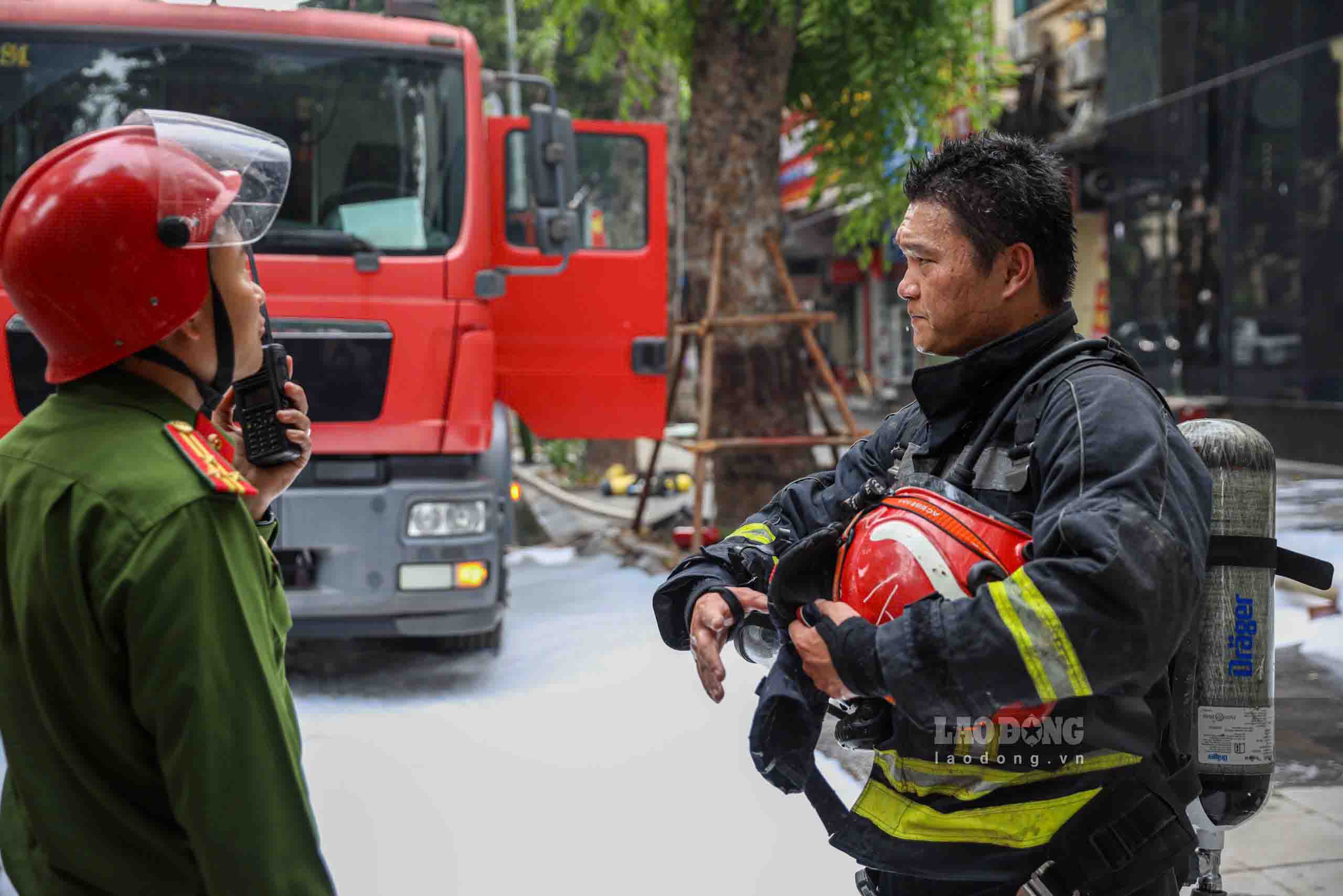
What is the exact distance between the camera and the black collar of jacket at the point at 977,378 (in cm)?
183

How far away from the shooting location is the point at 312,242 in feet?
18.3

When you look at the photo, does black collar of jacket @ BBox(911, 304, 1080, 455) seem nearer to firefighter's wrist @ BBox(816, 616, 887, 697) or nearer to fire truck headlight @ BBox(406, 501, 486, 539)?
firefighter's wrist @ BBox(816, 616, 887, 697)

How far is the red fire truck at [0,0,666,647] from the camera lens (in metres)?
5.48

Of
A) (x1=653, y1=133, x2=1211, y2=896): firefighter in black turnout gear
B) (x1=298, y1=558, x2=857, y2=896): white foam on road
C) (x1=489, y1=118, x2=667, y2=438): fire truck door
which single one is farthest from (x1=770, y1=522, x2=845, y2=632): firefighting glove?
(x1=489, y1=118, x2=667, y2=438): fire truck door

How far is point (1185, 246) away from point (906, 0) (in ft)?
22.9

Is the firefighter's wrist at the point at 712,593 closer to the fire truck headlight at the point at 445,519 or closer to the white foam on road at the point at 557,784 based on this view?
the white foam on road at the point at 557,784

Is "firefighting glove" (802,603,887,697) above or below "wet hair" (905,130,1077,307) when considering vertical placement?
below

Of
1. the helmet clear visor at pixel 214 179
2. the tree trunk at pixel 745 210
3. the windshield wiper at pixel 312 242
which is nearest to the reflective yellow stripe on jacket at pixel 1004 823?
the helmet clear visor at pixel 214 179

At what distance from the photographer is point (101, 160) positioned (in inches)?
57.2

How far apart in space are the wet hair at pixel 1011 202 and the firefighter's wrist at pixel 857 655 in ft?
1.87

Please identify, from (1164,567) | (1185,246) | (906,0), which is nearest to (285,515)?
(1164,567)

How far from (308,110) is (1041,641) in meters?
4.88

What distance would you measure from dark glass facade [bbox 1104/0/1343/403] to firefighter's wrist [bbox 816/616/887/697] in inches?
457

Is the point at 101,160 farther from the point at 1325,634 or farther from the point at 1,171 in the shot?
the point at 1325,634
